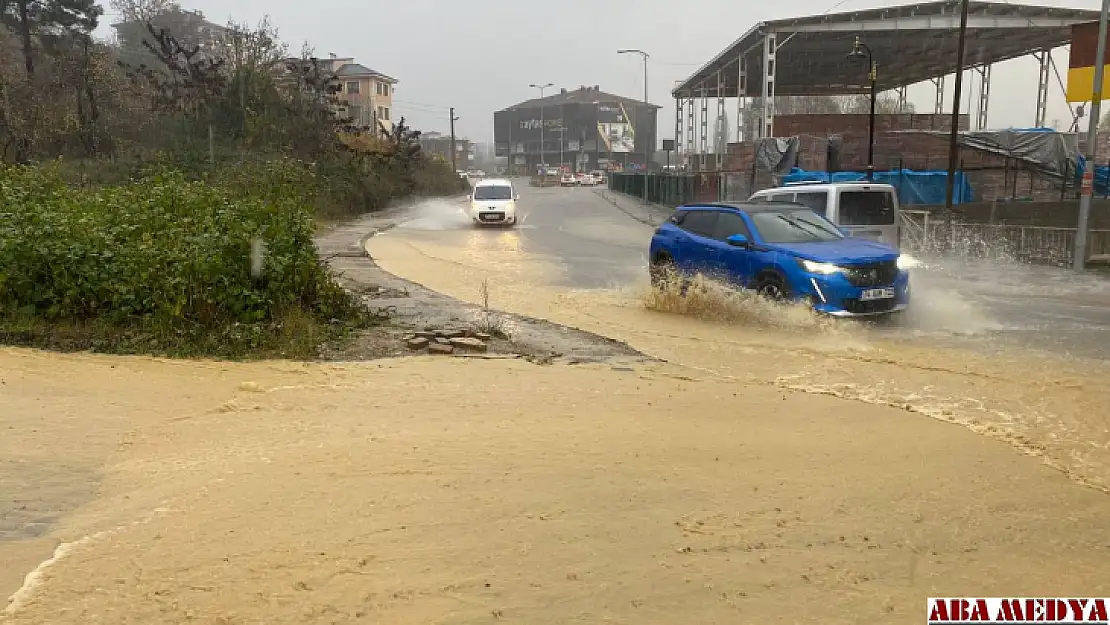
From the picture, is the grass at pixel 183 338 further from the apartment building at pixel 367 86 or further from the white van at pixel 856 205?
the apartment building at pixel 367 86

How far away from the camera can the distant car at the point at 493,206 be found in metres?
29.7

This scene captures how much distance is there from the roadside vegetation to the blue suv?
4.78m

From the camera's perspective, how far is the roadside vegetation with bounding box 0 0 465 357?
8.94 meters

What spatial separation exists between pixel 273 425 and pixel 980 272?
15812mm

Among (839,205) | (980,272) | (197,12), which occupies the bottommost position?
(980,272)

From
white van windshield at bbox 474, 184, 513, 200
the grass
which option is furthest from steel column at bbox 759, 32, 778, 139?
the grass

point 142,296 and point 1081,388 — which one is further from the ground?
point 142,296

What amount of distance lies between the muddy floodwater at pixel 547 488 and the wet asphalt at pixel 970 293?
4.32ft

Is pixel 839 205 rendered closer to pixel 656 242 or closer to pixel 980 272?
pixel 656 242

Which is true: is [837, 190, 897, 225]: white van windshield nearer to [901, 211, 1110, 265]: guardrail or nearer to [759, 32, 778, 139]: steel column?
[901, 211, 1110, 265]: guardrail

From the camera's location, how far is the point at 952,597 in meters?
3.86

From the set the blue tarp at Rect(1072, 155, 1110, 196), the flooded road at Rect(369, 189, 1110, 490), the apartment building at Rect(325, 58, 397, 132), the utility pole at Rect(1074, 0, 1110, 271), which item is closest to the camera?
the flooded road at Rect(369, 189, 1110, 490)

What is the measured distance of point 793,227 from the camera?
11.2m

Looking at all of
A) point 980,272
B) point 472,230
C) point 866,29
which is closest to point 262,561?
point 980,272
